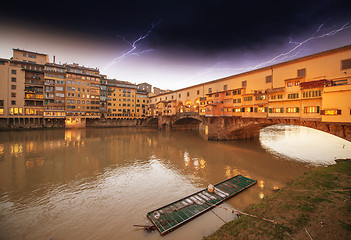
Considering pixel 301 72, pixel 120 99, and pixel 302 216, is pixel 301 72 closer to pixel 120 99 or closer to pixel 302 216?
pixel 302 216

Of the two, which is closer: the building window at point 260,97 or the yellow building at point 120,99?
the building window at point 260,97

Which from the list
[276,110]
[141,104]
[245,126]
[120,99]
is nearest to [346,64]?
[276,110]

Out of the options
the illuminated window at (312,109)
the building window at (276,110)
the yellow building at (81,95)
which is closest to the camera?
the illuminated window at (312,109)

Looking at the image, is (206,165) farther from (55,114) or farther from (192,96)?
(55,114)

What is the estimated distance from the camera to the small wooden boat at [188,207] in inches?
367

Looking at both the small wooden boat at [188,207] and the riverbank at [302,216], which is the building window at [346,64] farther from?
the small wooden boat at [188,207]

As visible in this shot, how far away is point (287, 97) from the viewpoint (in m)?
25.2

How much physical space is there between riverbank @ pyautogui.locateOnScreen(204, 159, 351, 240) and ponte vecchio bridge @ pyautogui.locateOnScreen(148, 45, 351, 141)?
11315 mm

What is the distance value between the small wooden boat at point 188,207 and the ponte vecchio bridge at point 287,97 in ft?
55.9

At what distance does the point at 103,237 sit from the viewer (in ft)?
28.4

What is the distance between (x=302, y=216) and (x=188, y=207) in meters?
7.24

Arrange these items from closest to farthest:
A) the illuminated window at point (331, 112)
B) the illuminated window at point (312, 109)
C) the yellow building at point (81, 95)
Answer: the illuminated window at point (331, 112)
the illuminated window at point (312, 109)
the yellow building at point (81, 95)

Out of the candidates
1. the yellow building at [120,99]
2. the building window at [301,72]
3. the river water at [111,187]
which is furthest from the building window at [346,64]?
→ the yellow building at [120,99]

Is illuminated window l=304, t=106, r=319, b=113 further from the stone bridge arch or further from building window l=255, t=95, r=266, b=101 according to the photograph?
the stone bridge arch
